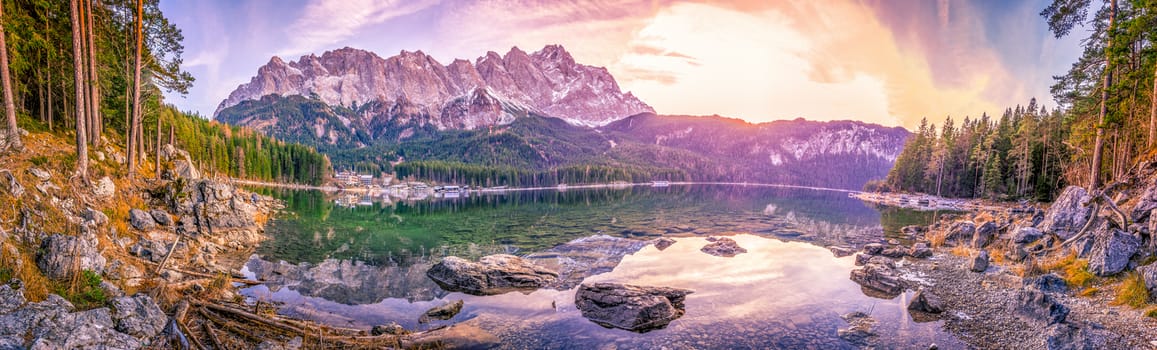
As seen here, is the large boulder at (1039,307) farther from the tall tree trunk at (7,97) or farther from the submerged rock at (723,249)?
the tall tree trunk at (7,97)

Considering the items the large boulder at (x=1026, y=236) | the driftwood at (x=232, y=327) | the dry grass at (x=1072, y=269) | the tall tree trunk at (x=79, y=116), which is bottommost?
the driftwood at (x=232, y=327)

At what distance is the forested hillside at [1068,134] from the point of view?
25.0 metres

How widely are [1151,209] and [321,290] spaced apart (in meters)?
36.1

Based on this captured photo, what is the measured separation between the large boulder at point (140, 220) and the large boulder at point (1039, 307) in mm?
38208

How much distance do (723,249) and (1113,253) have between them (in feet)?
62.1

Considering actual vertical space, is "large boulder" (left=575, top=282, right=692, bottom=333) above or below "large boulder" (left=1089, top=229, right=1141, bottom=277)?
below

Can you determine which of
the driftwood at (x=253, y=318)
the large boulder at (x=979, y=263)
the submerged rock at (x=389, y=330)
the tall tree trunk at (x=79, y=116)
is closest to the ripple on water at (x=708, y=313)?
the submerged rock at (x=389, y=330)

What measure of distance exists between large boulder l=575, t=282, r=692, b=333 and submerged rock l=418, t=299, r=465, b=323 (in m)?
5.12

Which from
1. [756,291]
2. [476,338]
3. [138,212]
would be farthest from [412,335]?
[138,212]

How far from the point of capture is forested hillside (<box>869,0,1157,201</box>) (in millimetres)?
25000

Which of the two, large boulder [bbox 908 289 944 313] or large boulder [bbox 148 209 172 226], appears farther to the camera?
large boulder [bbox 148 209 172 226]

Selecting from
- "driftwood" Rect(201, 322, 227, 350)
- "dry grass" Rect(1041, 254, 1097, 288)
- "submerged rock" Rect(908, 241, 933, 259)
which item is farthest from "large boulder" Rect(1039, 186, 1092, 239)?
"driftwood" Rect(201, 322, 227, 350)

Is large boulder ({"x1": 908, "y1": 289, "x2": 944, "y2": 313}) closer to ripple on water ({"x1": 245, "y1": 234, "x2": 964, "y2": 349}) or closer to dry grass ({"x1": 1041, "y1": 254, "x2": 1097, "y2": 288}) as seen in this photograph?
ripple on water ({"x1": 245, "y1": 234, "x2": 964, "y2": 349})

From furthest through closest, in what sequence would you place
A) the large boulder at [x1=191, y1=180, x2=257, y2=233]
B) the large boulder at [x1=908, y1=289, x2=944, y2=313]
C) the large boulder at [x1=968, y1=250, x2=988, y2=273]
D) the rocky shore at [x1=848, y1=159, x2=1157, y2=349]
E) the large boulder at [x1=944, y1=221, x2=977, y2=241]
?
the large boulder at [x1=944, y1=221, x2=977, y2=241] → the large boulder at [x1=191, y1=180, x2=257, y2=233] → the large boulder at [x1=968, y1=250, x2=988, y2=273] → the large boulder at [x1=908, y1=289, x2=944, y2=313] → the rocky shore at [x1=848, y1=159, x2=1157, y2=349]
